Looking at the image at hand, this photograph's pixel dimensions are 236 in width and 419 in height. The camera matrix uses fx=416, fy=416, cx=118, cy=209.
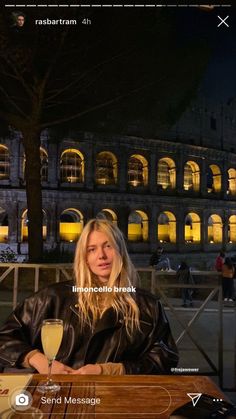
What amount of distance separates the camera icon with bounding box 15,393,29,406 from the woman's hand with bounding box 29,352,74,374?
0.34 m

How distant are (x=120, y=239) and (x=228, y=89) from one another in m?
2.24

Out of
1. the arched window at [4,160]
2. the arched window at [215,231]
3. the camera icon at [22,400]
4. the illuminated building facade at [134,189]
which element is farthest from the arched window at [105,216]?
the arched window at [4,160]

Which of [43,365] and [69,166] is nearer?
[43,365]

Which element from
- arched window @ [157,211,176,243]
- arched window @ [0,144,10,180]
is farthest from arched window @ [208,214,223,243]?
arched window @ [0,144,10,180]

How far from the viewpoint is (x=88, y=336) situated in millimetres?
1801

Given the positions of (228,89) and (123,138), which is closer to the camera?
(228,89)

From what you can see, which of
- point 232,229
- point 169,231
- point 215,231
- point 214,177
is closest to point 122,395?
point 232,229

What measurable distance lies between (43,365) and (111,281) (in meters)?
0.44

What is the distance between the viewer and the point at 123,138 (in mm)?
7641

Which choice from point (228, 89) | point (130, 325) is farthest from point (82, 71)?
point (130, 325)

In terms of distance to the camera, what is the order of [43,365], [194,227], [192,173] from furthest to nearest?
[192,173] → [194,227] → [43,365]

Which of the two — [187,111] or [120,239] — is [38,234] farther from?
[120,239]

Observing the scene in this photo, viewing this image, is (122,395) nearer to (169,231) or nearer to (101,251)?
(101,251)

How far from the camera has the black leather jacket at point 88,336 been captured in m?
1.74
